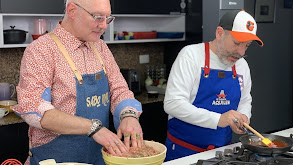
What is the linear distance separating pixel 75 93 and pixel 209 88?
3.03 ft

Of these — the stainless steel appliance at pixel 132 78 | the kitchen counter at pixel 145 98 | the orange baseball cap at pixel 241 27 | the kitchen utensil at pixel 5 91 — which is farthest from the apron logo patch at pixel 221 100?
the kitchen utensil at pixel 5 91

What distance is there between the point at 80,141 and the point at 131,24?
268cm

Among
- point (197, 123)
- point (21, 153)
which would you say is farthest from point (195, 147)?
point (21, 153)

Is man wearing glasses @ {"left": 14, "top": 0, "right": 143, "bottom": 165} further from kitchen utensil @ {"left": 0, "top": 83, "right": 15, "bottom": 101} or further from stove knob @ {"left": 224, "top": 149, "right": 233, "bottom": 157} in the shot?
kitchen utensil @ {"left": 0, "top": 83, "right": 15, "bottom": 101}

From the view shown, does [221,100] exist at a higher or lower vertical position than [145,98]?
higher

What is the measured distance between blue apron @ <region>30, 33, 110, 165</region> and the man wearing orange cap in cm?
54

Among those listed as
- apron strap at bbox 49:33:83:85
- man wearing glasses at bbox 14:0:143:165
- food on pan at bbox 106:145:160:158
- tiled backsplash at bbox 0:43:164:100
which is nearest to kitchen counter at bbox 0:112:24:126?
tiled backsplash at bbox 0:43:164:100

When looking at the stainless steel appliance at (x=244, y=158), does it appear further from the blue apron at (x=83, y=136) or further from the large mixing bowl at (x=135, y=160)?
the blue apron at (x=83, y=136)

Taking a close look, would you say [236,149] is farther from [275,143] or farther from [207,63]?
[207,63]

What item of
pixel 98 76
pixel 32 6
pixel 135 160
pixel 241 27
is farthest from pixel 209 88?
pixel 32 6

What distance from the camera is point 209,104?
262 cm

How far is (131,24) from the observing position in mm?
4621

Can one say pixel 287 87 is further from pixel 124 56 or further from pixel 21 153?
pixel 21 153

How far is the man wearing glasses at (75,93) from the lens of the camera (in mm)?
1826
